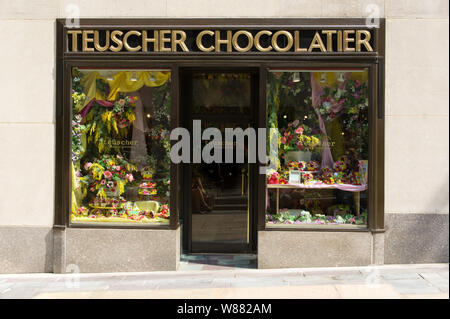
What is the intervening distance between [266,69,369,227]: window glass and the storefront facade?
15 mm

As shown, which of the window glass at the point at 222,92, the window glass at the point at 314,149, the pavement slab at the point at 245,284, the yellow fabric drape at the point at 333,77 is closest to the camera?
the pavement slab at the point at 245,284

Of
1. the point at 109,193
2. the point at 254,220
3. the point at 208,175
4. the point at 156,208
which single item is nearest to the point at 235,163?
the point at 208,175

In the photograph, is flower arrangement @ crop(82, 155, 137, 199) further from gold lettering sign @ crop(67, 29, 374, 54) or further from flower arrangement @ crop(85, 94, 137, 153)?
gold lettering sign @ crop(67, 29, 374, 54)

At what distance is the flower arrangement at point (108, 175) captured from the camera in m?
6.98

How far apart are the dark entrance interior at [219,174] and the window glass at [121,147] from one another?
0.72 meters

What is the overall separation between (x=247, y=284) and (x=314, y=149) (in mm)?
2305

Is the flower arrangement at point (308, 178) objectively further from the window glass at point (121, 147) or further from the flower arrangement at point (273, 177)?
the window glass at point (121, 147)

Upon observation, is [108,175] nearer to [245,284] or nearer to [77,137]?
[77,137]

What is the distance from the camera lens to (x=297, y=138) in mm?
6953

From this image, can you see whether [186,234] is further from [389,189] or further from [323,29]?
[323,29]

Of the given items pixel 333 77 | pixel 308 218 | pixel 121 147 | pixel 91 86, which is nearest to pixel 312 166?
pixel 308 218

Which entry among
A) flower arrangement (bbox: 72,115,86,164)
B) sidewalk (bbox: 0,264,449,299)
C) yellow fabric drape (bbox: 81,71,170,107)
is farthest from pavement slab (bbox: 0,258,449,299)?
yellow fabric drape (bbox: 81,71,170,107)

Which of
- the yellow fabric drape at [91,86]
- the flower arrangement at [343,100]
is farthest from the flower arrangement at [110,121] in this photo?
the flower arrangement at [343,100]

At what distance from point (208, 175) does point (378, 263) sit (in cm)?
296
